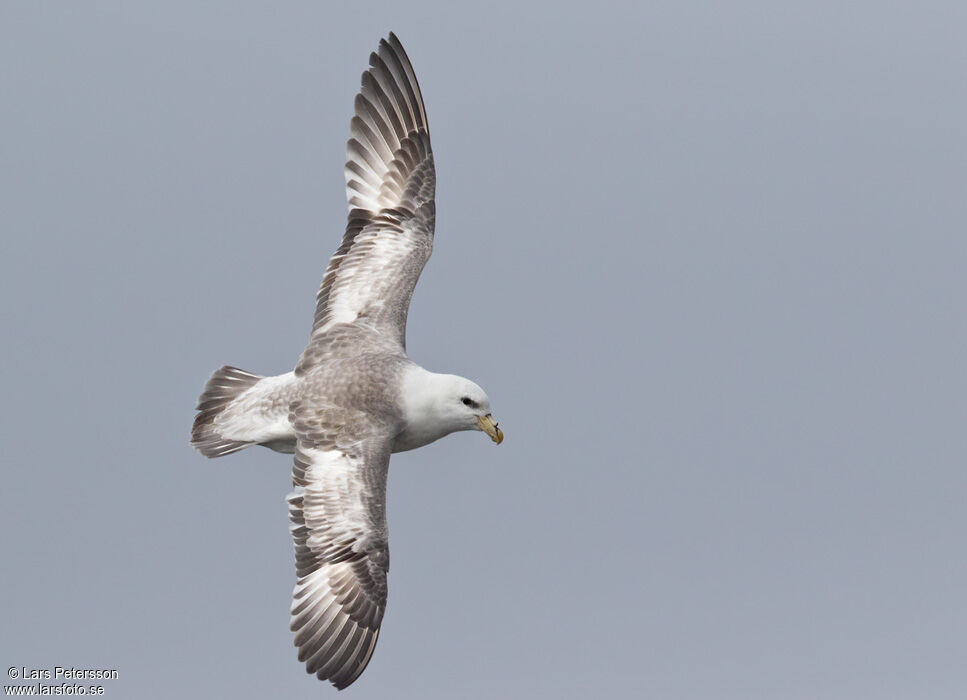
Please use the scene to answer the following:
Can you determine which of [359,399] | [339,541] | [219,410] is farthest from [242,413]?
[339,541]

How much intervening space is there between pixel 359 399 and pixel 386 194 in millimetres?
3416

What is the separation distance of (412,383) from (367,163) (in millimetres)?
3505

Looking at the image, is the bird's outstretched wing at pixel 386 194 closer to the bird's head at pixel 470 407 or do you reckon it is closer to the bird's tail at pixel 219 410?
the bird's tail at pixel 219 410

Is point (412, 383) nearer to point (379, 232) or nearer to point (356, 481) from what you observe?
point (356, 481)

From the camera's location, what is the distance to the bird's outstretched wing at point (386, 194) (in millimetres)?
17453

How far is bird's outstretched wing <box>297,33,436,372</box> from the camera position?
17.5 metres

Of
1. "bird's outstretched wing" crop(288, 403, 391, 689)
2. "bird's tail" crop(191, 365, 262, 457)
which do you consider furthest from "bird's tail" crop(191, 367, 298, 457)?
"bird's outstretched wing" crop(288, 403, 391, 689)

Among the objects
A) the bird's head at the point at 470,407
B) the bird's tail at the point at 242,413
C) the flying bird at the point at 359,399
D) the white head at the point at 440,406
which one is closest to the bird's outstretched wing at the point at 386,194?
the flying bird at the point at 359,399

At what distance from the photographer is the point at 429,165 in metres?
18.6

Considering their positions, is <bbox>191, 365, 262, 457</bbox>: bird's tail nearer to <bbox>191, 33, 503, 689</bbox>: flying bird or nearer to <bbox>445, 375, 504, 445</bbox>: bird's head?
<bbox>191, 33, 503, 689</bbox>: flying bird

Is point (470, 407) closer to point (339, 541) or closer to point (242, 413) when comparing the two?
point (339, 541)

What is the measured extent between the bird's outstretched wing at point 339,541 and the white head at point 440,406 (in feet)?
1.59

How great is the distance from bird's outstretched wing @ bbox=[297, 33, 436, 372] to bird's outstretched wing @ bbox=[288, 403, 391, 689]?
211 centimetres

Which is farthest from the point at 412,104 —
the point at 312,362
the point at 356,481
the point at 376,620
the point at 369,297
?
the point at 376,620
